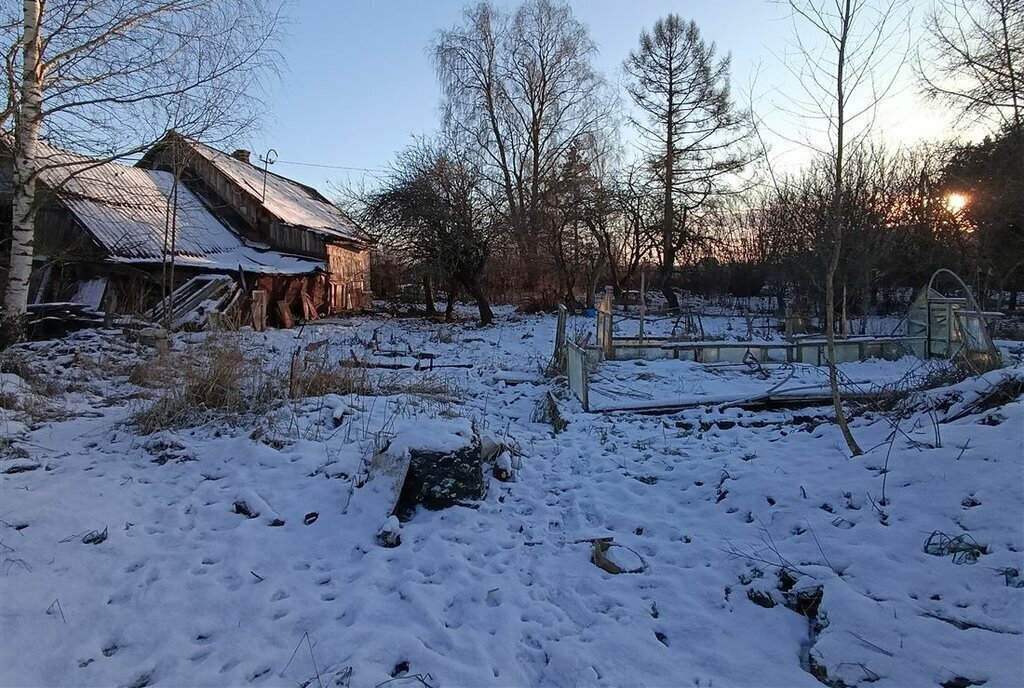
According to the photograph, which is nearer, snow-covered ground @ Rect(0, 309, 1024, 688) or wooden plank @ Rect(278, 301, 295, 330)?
snow-covered ground @ Rect(0, 309, 1024, 688)

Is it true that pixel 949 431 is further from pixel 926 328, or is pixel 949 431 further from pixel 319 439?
pixel 926 328

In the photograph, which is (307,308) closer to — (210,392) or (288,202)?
(288,202)

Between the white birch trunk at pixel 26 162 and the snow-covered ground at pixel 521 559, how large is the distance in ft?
9.16

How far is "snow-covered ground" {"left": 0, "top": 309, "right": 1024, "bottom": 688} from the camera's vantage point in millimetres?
2660

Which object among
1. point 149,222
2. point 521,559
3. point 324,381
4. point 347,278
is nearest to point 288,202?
point 347,278

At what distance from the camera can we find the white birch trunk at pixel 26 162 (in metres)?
7.24

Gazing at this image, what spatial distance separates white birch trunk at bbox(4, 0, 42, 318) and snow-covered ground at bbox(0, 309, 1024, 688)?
9.16 ft

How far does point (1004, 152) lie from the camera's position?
51.3ft

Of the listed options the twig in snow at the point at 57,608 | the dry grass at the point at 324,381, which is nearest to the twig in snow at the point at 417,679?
the twig in snow at the point at 57,608

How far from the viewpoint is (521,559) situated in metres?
3.72

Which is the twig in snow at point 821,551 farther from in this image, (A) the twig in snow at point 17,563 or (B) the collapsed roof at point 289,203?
(B) the collapsed roof at point 289,203

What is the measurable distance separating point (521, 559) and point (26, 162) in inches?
340

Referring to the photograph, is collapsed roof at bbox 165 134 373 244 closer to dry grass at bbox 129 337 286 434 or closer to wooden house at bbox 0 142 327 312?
wooden house at bbox 0 142 327 312

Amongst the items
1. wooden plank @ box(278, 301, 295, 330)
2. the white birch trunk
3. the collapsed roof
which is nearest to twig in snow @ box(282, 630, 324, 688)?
the white birch trunk
